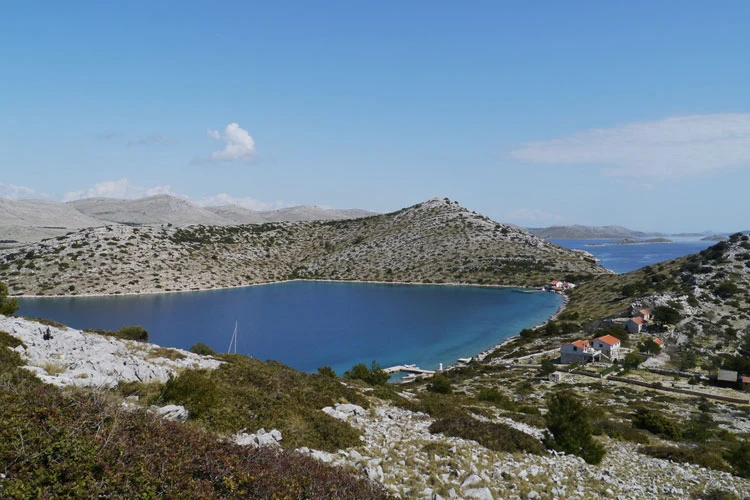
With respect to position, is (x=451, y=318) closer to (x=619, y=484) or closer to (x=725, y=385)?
(x=725, y=385)

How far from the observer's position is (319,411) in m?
14.9

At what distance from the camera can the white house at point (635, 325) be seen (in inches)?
2672

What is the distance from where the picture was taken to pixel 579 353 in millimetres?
55719

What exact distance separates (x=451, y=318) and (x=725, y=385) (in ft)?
175

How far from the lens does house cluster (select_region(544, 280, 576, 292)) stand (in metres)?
126

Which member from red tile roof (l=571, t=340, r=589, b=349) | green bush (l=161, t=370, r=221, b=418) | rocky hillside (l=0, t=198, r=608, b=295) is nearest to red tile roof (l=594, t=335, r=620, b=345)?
red tile roof (l=571, t=340, r=589, b=349)

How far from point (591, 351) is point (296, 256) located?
414 ft

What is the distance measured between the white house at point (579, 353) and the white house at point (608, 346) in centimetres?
115

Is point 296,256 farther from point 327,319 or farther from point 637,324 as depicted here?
Answer: point 637,324

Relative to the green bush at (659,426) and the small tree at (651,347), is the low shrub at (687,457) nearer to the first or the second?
the green bush at (659,426)

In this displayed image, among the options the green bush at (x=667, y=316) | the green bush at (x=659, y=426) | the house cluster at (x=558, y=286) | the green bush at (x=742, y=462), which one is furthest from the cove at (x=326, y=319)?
the green bush at (x=742, y=462)

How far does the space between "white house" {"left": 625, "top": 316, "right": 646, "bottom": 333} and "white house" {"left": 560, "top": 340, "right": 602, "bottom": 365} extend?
53.6 feet

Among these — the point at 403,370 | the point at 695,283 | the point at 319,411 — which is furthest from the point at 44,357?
the point at 695,283

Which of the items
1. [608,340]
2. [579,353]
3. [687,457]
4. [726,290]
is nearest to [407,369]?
[579,353]
